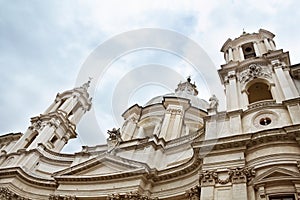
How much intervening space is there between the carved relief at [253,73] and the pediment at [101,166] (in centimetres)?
917

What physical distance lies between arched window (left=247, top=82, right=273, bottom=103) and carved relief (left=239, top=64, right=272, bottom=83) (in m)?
0.83

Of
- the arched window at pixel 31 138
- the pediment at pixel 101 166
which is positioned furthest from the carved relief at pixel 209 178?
the arched window at pixel 31 138

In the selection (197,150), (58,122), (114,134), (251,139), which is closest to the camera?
(251,139)

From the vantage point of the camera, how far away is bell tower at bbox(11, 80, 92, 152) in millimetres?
27602

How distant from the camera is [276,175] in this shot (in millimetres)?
12148

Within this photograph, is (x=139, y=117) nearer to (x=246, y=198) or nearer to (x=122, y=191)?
(x=122, y=191)

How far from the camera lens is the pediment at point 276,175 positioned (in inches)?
466

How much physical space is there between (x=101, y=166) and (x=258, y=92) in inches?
473

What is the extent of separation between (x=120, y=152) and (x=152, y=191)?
491 cm

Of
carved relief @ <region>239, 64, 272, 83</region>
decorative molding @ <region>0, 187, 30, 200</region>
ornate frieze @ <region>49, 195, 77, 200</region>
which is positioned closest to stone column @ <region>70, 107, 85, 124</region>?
decorative molding @ <region>0, 187, 30, 200</region>

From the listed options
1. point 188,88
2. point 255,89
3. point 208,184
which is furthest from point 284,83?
point 188,88

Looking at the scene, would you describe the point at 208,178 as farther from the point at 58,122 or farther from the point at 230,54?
the point at 58,122

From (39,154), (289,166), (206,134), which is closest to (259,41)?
(206,134)

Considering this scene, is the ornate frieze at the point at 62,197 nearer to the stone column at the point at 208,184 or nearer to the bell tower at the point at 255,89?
the stone column at the point at 208,184
